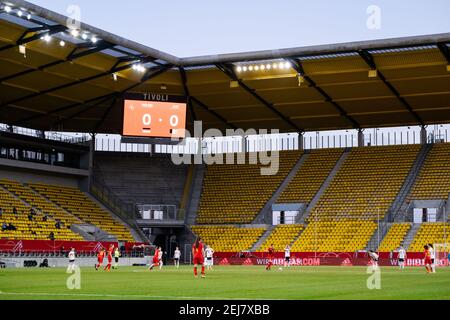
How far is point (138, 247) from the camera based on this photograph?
66.5 m

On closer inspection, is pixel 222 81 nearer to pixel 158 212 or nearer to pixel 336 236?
pixel 336 236

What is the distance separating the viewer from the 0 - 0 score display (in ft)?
182

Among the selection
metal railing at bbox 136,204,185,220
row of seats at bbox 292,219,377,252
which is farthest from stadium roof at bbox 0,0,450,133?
row of seats at bbox 292,219,377,252

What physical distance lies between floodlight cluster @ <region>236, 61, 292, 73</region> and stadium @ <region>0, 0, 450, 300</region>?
11 centimetres

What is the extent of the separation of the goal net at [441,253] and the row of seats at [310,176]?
1576cm

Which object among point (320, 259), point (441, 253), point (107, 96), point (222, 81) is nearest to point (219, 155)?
point (107, 96)

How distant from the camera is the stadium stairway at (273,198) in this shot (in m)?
72.3

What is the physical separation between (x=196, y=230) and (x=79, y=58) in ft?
79.9

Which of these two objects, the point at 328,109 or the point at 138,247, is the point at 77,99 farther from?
the point at 328,109

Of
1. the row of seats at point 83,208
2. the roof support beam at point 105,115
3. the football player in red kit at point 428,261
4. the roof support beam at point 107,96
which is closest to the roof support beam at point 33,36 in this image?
the roof support beam at point 107,96

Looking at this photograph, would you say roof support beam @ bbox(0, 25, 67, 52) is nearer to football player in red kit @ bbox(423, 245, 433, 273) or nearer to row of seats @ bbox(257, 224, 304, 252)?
football player in red kit @ bbox(423, 245, 433, 273)

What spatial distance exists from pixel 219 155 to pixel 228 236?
11286mm

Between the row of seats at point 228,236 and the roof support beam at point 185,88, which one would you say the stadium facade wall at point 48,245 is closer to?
the row of seats at point 228,236
